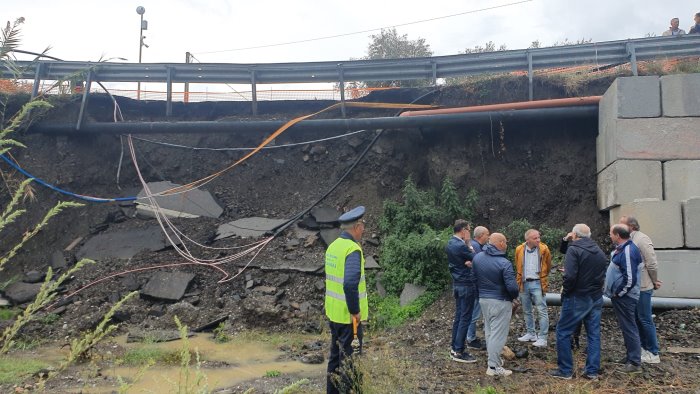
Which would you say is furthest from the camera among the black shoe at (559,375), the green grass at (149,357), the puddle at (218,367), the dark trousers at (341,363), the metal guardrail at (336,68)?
the metal guardrail at (336,68)

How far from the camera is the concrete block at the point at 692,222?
783cm

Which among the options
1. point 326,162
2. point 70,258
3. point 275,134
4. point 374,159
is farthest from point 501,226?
point 70,258

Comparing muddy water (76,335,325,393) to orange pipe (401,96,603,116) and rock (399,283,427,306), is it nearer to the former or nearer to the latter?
rock (399,283,427,306)

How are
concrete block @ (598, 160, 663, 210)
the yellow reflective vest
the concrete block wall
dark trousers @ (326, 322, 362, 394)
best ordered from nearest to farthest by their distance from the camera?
dark trousers @ (326, 322, 362, 394), the yellow reflective vest, the concrete block wall, concrete block @ (598, 160, 663, 210)

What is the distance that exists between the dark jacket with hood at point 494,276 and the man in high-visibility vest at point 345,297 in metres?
1.60

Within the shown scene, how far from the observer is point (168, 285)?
9680 millimetres

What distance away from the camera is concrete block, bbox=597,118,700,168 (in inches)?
328

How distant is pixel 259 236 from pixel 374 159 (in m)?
3.02

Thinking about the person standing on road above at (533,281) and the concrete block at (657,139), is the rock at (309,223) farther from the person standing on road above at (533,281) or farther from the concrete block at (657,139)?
the concrete block at (657,139)

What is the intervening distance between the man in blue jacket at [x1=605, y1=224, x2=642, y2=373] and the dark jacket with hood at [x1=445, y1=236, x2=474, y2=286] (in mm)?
1551

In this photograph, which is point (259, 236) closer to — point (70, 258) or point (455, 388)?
point (70, 258)

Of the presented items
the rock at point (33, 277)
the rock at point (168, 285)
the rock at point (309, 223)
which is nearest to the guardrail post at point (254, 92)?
the rock at point (309, 223)

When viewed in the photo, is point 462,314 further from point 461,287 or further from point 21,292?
point 21,292

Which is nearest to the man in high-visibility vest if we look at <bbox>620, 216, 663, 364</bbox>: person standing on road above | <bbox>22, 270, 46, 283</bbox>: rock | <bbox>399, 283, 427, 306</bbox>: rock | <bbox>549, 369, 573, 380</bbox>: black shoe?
<bbox>549, 369, 573, 380</bbox>: black shoe
